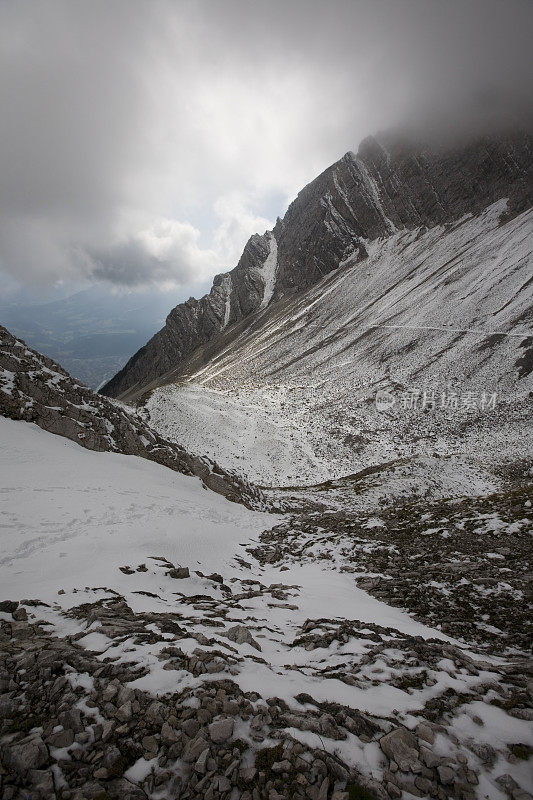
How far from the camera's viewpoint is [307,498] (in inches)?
914

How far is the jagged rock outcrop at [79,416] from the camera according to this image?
17609 mm

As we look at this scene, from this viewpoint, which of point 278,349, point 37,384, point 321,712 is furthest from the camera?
point 278,349

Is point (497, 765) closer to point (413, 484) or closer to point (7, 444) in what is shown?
point (7, 444)

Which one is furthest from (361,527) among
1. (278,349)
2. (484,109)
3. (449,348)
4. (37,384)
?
(484,109)

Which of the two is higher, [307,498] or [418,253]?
[418,253]

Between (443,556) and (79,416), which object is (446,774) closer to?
(443,556)

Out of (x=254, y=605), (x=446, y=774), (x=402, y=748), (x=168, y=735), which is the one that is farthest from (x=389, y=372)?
(x=168, y=735)

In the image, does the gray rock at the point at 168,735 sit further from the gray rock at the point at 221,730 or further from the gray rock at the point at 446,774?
the gray rock at the point at 446,774

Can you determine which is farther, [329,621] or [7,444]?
[7,444]

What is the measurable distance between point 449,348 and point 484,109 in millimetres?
114100

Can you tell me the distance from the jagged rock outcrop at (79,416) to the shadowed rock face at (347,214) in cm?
10064

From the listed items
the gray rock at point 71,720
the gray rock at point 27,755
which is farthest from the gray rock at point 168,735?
the gray rock at point 27,755

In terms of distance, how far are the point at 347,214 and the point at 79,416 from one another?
127729 mm

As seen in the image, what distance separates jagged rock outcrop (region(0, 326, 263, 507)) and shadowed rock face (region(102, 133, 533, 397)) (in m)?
101
